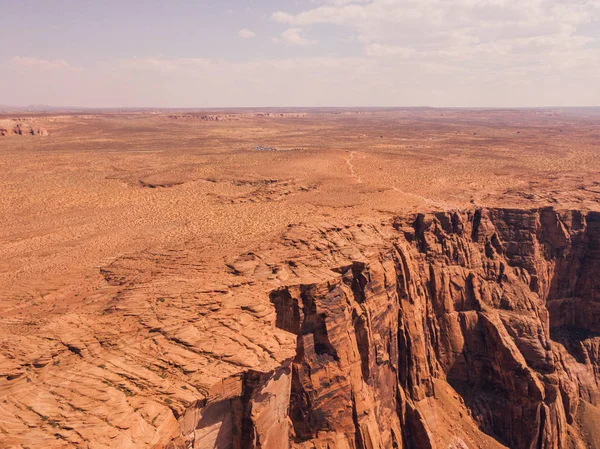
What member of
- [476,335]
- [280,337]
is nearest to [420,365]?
[476,335]

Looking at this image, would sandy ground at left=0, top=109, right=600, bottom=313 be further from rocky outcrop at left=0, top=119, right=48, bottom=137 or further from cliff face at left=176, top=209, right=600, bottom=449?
rocky outcrop at left=0, top=119, right=48, bottom=137

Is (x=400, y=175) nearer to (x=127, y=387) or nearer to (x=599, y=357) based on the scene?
(x=599, y=357)

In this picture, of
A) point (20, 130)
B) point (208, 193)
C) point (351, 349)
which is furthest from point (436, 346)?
point (20, 130)

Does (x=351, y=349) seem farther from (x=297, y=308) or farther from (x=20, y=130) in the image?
(x=20, y=130)

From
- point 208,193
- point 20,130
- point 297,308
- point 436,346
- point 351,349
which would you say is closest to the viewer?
point 297,308

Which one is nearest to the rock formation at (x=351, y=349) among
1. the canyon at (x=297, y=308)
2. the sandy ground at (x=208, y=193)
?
the canyon at (x=297, y=308)

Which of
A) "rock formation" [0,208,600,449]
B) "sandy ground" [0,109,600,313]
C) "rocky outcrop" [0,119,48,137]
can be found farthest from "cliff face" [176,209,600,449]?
"rocky outcrop" [0,119,48,137]

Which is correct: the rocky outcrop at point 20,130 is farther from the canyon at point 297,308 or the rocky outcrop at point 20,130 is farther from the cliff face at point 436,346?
the cliff face at point 436,346

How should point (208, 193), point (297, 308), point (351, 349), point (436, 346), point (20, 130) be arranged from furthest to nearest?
point (20, 130)
point (208, 193)
point (436, 346)
point (351, 349)
point (297, 308)
